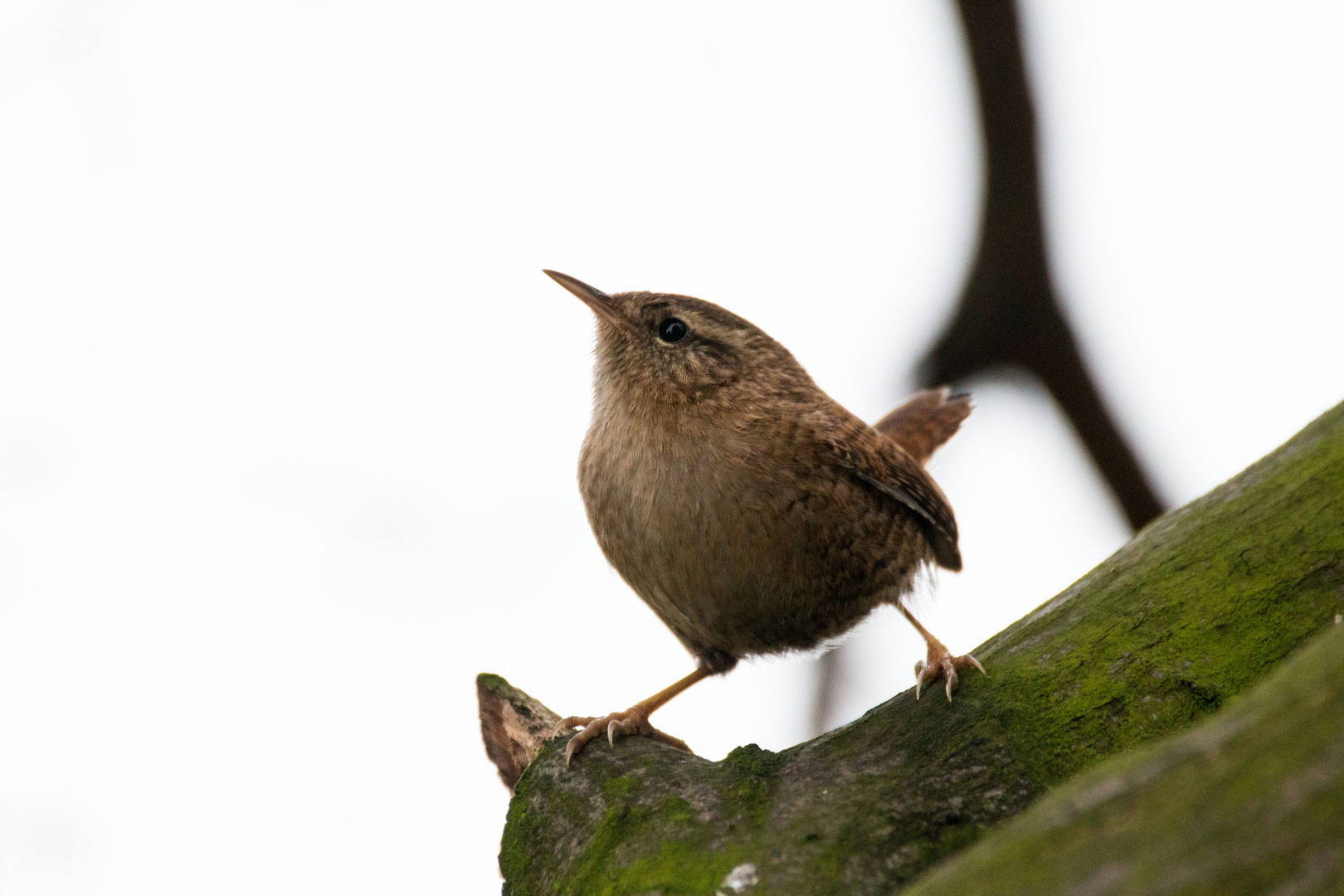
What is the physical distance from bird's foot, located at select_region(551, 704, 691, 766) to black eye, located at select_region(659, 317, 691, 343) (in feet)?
4.06

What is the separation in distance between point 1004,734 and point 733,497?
1.08m

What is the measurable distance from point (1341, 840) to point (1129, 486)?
10.2ft

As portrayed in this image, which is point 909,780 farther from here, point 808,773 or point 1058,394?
point 1058,394

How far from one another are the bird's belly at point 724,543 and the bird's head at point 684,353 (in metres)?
0.32

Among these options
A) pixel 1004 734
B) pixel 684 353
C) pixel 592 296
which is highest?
pixel 592 296

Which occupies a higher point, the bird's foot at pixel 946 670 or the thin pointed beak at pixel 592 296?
the thin pointed beak at pixel 592 296

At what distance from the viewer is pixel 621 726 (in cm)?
278

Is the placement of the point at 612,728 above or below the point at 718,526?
below

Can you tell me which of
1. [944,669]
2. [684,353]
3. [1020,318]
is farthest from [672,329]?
[944,669]

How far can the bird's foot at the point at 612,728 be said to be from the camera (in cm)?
254

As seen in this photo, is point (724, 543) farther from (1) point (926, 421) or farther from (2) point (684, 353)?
(1) point (926, 421)

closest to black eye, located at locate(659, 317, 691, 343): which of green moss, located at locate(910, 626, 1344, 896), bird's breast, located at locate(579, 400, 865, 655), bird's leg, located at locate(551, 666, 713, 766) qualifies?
bird's breast, located at locate(579, 400, 865, 655)

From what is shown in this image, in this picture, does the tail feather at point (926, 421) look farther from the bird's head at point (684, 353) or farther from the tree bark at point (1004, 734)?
the tree bark at point (1004, 734)

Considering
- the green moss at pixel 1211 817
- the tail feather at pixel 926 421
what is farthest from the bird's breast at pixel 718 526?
the green moss at pixel 1211 817
